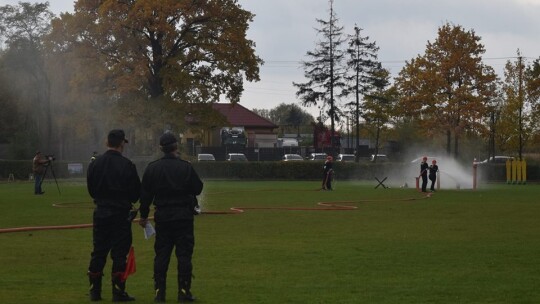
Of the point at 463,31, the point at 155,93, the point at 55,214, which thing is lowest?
the point at 55,214

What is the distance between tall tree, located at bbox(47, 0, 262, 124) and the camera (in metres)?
60.8

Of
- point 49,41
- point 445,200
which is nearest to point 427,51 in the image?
point 49,41

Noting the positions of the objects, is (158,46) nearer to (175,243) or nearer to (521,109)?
(521,109)

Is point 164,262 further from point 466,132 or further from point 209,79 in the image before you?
point 466,132

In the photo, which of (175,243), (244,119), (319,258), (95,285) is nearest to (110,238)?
(95,285)

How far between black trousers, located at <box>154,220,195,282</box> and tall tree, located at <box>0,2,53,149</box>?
71097mm

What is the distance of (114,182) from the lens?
11.6 metres

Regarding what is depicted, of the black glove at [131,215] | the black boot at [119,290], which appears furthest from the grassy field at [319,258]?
the black glove at [131,215]

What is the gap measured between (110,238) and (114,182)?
2.31 ft

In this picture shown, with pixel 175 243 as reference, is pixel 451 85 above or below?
above

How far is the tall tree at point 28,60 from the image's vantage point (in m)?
81.5

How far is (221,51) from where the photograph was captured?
62.5 m

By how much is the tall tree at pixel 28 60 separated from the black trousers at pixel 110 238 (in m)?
70.8

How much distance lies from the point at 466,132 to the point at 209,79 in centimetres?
1954
